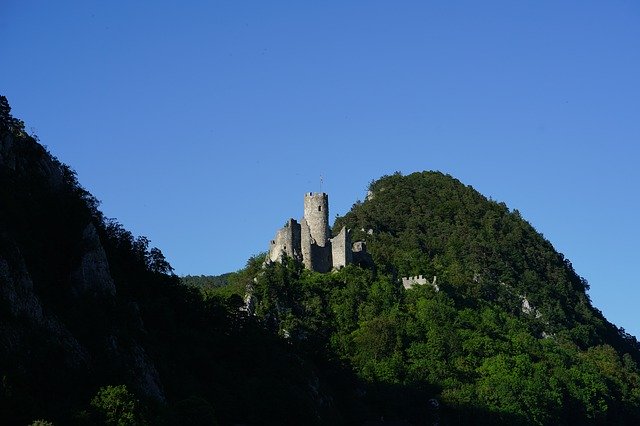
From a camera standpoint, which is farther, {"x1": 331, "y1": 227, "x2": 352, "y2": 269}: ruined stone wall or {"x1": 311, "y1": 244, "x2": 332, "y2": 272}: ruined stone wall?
{"x1": 331, "y1": 227, "x2": 352, "y2": 269}: ruined stone wall

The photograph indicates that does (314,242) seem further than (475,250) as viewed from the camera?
No

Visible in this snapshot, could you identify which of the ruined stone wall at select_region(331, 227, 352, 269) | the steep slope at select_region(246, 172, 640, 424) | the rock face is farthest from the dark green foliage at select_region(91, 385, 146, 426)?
the ruined stone wall at select_region(331, 227, 352, 269)

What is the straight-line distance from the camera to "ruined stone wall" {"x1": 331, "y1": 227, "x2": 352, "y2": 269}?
320 feet

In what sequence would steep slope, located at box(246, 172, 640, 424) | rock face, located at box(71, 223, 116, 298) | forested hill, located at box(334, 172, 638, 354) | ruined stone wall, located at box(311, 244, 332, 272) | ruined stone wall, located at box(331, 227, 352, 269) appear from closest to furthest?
1. rock face, located at box(71, 223, 116, 298)
2. steep slope, located at box(246, 172, 640, 424)
3. ruined stone wall, located at box(311, 244, 332, 272)
4. ruined stone wall, located at box(331, 227, 352, 269)
5. forested hill, located at box(334, 172, 638, 354)

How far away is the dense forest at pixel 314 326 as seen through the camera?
4825 centimetres

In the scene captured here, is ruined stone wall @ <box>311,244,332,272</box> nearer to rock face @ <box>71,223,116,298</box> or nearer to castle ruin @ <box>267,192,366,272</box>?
castle ruin @ <box>267,192,366,272</box>

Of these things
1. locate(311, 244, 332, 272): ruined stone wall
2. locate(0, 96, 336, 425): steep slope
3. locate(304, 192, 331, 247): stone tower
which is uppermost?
locate(304, 192, 331, 247): stone tower

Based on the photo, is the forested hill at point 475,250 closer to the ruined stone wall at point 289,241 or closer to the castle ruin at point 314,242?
the castle ruin at point 314,242

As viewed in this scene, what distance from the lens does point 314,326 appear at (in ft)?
301

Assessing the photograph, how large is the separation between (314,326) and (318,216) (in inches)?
407

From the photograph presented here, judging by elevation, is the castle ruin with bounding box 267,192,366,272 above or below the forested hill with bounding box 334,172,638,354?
below

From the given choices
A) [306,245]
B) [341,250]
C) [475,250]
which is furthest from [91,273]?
[475,250]

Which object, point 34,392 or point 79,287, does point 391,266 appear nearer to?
point 79,287

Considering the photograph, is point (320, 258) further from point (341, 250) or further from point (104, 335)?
Result: point (104, 335)
